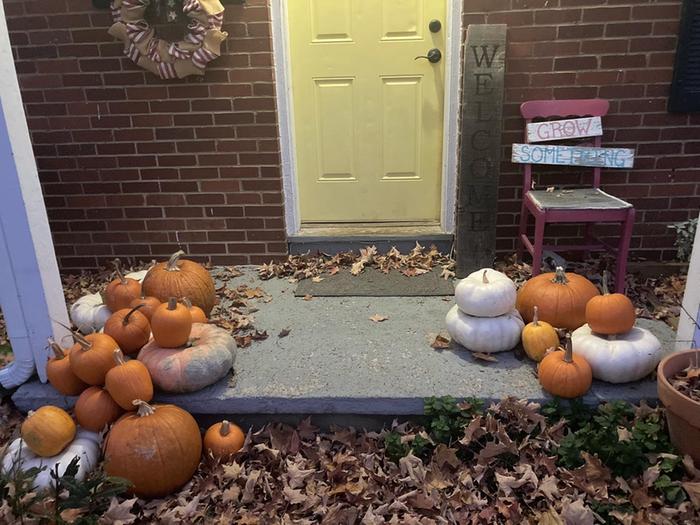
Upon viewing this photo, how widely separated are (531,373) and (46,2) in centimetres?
379

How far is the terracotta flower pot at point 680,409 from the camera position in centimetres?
195

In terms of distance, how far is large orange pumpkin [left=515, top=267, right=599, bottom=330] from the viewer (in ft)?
8.79

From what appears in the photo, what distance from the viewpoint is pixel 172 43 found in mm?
3492

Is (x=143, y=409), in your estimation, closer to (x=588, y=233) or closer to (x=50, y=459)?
(x=50, y=459)

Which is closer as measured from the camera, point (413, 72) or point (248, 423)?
point (248, 423)

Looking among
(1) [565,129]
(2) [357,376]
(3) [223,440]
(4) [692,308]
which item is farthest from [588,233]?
(3) [223,440]

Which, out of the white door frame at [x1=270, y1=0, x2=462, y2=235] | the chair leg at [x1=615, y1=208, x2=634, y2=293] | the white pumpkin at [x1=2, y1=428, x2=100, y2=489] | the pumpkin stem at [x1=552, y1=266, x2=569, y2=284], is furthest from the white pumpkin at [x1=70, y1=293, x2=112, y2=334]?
the chair leg at [x1=615, y1=208, x2=634, y2=293]

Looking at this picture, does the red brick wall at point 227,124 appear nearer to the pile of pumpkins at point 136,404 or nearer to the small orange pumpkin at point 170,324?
the pile of pumpkins at point 136,404

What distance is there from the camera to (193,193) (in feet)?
12.8

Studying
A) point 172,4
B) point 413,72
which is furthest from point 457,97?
point 172,4

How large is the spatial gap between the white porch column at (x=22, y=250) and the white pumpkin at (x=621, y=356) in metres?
2.46

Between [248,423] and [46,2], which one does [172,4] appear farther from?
[248,423]

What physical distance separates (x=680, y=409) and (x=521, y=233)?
187 centimetres

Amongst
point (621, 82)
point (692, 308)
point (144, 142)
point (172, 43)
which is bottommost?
point (692, 308)
